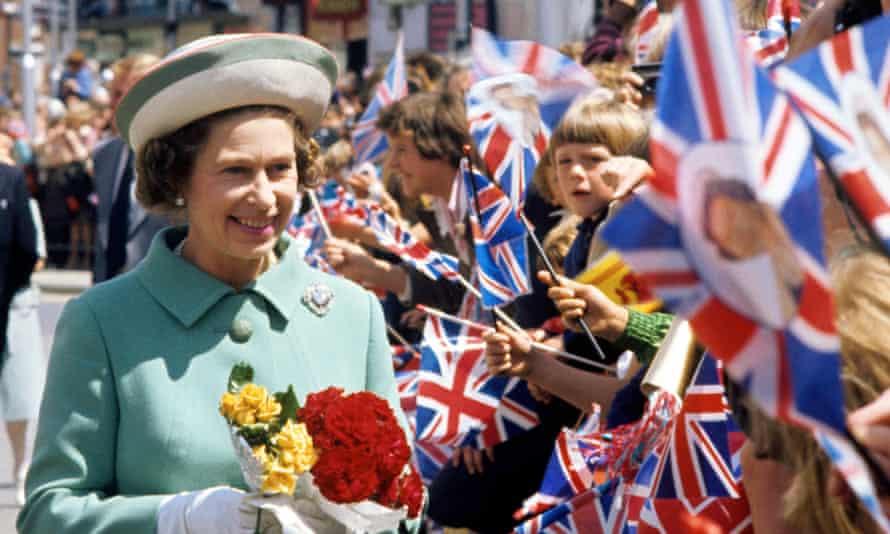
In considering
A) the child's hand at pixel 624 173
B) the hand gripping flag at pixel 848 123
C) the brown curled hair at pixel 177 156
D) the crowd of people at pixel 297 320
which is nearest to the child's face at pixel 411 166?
the crowd of people at pixel 297 320

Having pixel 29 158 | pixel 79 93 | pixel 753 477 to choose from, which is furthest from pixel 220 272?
pixel 79 93

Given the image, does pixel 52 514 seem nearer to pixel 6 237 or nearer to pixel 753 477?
pixel 753 477

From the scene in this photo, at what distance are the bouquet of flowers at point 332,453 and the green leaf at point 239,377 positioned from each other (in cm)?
6

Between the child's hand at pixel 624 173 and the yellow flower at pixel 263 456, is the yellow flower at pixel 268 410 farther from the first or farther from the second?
the child's hand at pixel 624 173

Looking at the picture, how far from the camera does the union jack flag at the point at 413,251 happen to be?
564cm

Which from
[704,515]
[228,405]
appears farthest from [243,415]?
[704,515]

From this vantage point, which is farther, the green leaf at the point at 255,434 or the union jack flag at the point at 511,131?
the union jack flag at the point at 511,131

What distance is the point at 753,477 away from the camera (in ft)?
6.30

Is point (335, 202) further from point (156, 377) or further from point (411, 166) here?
point (156, 377)

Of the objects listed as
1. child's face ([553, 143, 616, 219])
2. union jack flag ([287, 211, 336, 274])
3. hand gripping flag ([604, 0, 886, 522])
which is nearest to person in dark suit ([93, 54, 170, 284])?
union jack flag ([287, 211, 336, 274])

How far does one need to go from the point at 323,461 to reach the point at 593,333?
4.28 ft

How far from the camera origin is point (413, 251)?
18.7 ft

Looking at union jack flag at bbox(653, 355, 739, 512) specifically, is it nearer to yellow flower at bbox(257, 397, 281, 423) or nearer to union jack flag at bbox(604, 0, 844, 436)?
yellow flower at bbox(257, 397, 281, 423)

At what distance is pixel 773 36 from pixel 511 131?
98 cm
